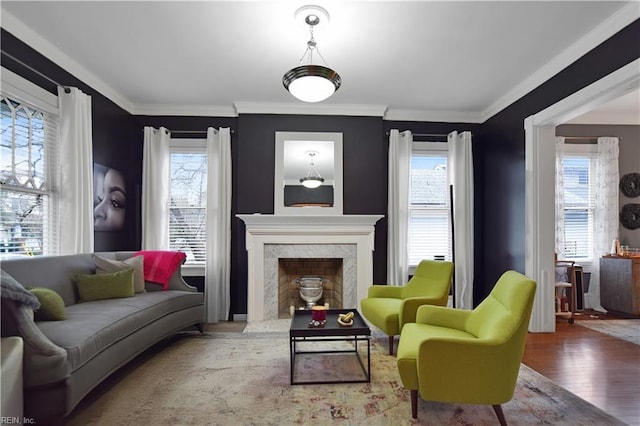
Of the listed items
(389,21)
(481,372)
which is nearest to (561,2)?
(389,21)

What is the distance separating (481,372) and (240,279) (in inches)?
129

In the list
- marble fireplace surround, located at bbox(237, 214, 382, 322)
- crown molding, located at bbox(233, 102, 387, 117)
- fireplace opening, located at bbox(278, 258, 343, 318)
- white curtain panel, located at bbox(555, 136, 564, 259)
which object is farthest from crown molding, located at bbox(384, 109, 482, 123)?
fireplace opening, located at bbox(278, 258, 343, 318)

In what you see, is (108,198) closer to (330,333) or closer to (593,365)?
(330,333)

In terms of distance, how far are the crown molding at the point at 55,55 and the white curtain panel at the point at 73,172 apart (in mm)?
277

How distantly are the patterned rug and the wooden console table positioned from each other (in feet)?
9.38

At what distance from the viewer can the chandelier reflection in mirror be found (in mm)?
4562

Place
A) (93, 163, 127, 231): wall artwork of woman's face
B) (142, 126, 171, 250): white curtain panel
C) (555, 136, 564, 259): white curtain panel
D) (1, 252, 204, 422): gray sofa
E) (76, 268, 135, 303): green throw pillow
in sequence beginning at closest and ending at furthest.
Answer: (1, 252, 204, 422): gray sofa, (76, 268, 135, 303): green throw pillow, (93, 163, 127, 231): wall artwork of woman's face, (142, 126, 171, 250): white curtain panel, (555, 136, 564, 259): white curtain panel

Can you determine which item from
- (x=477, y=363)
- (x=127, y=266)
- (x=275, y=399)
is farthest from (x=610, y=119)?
(x=127, y=266)

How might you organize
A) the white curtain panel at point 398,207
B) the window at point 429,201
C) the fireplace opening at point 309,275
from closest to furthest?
the white curtain panel at point 398,207
the fireplace opening at point 309,275
the window at point 429,201

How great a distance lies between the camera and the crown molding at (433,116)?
4.81 m

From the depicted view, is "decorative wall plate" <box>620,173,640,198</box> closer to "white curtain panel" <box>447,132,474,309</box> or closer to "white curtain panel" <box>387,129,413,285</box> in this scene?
"white curtain panel" <box>447,132,474,309</box>

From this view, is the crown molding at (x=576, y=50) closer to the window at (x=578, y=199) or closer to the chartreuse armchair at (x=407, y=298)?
the window at (x=578, y=199)

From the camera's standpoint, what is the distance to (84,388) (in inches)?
82.0

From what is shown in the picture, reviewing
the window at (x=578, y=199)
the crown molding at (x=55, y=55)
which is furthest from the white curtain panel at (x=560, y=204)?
the crown molding at (x=55, y=55)
